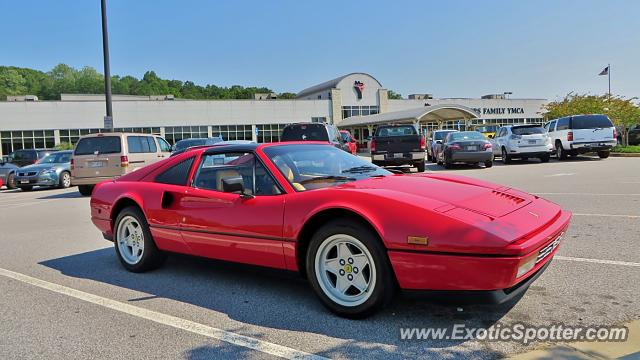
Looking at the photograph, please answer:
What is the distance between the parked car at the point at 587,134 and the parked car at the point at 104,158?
15785 mm

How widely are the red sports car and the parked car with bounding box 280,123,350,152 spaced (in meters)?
10.2

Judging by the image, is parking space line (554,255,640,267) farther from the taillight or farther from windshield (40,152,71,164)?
windshield (40,152,71,164)

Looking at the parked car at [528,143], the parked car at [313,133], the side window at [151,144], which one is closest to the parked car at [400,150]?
the parked car at [313,133]

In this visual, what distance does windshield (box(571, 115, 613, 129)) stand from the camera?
18.9 meters

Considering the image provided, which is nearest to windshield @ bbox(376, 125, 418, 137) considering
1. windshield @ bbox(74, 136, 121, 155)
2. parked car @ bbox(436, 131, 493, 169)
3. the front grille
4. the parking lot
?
parked car @ bbox(436, 131, 493, 169)

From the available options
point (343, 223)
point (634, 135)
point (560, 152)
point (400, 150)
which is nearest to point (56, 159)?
point (400, 150)

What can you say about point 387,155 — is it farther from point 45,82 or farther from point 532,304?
point 45,82

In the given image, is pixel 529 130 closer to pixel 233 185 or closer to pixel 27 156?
pixel 233 185

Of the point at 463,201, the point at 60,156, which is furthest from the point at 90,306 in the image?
the point at 60,156

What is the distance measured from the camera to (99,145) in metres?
13.9

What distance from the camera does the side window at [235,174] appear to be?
4.11 metres

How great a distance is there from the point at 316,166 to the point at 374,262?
4.27ft

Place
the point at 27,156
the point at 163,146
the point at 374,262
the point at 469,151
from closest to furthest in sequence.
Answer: the point at 374,262 → the point at 163,146 → the point at 469,151 → the point at 27,156

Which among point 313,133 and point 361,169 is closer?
point 361,169
